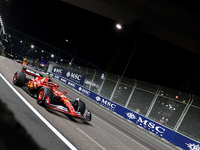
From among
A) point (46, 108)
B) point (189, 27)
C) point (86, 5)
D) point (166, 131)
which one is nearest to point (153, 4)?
point (189, 27)

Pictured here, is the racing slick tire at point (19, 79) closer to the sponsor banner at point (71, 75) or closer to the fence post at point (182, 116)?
the fence post at point (182, 116)

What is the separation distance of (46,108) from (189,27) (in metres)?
15.5

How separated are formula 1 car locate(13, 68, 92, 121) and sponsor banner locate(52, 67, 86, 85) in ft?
51.5

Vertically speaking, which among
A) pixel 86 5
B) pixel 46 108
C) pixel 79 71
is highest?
pixel 86 5

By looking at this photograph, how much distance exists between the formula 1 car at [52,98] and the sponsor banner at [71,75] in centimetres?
1569

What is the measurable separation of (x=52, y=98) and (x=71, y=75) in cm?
2170

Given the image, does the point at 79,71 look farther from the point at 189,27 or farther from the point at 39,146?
the point at 39,146

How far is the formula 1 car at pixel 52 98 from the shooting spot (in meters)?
5.98

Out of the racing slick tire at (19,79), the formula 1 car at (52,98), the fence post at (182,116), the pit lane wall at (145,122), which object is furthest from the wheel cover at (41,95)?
the fence post at (182,116)

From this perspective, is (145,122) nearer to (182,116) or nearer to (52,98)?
(182,116)

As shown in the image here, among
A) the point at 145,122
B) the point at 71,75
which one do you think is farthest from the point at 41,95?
the point at 71,75

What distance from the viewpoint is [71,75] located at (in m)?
27.7

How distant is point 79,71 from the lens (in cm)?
2647

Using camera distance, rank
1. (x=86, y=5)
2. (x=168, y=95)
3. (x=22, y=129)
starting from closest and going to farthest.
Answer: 1. (x=22, y=129)
2. (x=168, y=95)
3. (x=86, y=5)
